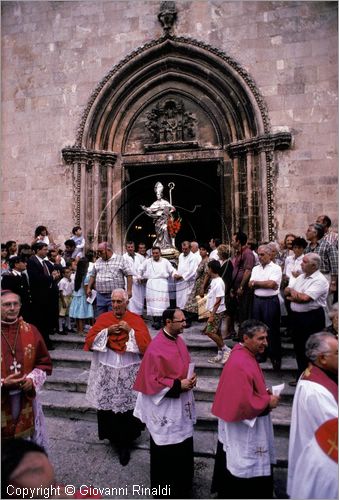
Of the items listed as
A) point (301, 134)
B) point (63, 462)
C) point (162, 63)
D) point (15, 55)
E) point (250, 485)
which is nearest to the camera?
point (250, 485)

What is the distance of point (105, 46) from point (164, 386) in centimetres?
1100

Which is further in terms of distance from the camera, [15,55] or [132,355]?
[15,55]

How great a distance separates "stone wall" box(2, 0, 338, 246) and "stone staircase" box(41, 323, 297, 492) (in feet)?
16.4

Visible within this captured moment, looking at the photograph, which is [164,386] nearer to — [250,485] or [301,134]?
[250,485]

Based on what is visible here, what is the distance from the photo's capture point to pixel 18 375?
11.1 feet

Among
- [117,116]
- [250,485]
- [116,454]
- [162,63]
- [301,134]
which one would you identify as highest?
[162,63]

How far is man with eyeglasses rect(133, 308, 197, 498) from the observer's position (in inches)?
141

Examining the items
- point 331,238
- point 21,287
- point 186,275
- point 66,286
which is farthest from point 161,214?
point 331,238

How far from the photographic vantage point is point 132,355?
14.7 ft

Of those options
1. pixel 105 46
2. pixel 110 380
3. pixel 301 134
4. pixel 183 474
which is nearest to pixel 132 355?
pixel 110 380

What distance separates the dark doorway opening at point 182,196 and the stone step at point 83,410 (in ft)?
22.3

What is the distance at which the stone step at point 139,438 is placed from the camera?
168 inches

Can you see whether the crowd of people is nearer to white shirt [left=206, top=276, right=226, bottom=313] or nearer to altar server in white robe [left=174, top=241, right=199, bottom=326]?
white shirt [left=206, top=276, right=226, bottom=313]

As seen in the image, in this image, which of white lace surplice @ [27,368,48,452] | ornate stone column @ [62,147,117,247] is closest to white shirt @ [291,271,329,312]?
white lace surplice @ [27,368,48,452]
